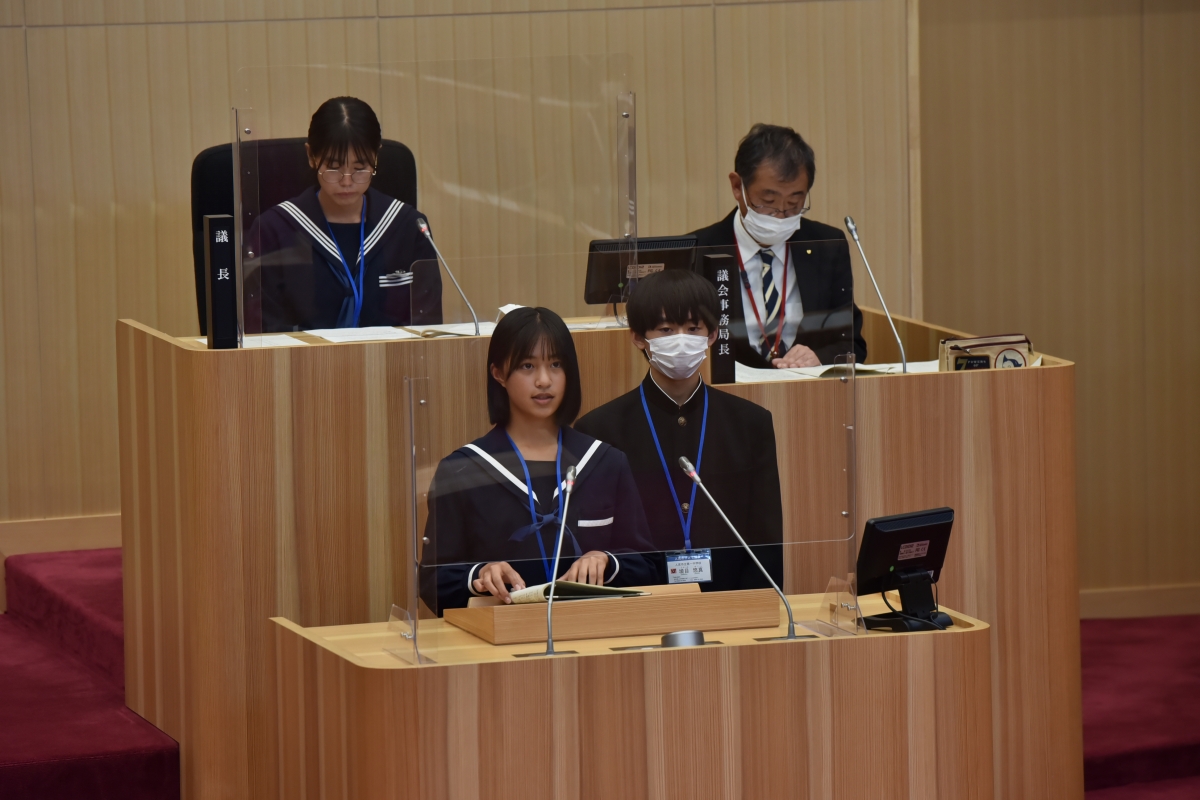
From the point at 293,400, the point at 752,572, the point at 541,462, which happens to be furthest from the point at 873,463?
the point at 293,400

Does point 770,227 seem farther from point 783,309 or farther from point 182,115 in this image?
point 182,115

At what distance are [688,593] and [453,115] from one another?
1288mm

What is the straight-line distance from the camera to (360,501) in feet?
11.2

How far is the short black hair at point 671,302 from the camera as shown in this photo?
3102 millimetres

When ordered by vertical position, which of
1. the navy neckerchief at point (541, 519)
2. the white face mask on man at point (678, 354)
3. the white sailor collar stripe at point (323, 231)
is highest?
the white sailor collar stripe at point (323, 231)

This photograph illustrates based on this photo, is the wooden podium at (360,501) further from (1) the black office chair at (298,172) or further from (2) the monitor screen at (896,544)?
(1) the black office chair at (298,172)

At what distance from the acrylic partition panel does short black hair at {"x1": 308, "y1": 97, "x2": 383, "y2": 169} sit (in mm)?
21

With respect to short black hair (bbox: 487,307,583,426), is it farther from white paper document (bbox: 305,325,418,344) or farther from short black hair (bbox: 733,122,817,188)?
short black hair (bbox: 733,122,817,188)

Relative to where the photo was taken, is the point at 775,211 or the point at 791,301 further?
the point at 775,211

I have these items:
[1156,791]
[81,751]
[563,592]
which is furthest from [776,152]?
[81,751]

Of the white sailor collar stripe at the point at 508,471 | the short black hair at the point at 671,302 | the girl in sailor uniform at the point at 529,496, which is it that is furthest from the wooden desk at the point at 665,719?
the short black hair at the point at 671,302

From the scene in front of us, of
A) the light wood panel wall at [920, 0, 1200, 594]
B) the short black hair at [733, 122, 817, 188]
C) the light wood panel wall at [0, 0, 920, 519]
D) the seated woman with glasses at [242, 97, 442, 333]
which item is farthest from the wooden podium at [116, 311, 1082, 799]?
the light wood panel wall at [920, 0, 1200, 594]

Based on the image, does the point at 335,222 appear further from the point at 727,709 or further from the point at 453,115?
the point at 727,709

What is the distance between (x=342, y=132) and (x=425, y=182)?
0.23m
